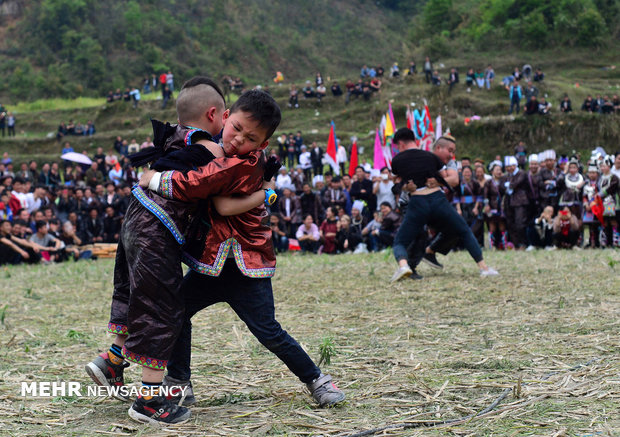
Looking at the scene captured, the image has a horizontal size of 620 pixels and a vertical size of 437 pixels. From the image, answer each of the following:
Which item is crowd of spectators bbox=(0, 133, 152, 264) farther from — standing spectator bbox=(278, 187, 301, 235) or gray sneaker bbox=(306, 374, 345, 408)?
gray sneaker bbox=(306, 374, 345, 408)

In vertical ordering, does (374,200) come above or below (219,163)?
below

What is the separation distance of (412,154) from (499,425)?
202 inches

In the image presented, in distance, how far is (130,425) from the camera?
3.46m

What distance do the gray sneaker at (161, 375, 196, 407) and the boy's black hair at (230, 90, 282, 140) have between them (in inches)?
54.9

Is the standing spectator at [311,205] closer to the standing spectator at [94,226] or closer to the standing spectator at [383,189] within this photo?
the standing spectator at [383,189]

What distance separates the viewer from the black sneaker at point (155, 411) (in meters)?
3.48

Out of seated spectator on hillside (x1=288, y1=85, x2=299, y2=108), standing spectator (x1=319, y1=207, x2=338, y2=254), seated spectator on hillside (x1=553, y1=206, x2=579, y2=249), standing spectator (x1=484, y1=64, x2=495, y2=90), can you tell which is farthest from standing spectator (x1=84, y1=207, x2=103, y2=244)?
standing spectator (x1=484, y1=64, x2=495, y2=90)

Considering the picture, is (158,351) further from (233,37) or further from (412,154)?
(233,37)

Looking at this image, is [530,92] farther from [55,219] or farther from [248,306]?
[248,306]

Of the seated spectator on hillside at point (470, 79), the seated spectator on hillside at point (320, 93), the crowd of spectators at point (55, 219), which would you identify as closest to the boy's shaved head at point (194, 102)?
the crowd of spectators at point (55, 219)

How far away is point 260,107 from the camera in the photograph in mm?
3492

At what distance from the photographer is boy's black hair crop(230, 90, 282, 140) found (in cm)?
350

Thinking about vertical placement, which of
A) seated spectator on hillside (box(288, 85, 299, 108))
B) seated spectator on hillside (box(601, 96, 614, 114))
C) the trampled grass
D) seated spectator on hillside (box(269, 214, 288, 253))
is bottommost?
seated spectator on hillside (box(269, 214, 288, 253))

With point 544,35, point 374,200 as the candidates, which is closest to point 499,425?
point 374,200
